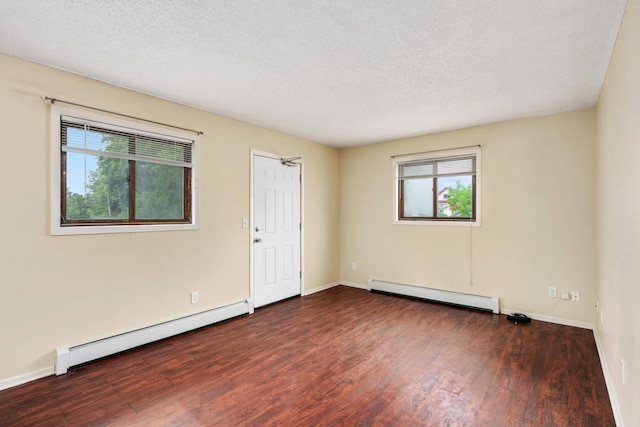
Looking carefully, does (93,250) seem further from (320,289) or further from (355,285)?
(355,285)

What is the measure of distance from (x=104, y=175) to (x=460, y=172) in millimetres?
4252

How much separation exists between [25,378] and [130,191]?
1.67 metres

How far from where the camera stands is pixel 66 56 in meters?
2.35

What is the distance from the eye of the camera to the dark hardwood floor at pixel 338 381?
6.50 feet

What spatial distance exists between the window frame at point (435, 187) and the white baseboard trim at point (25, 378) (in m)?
4.34

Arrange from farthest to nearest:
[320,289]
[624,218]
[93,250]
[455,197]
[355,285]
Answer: [355,285] < [320,289] < [455,197] < [93,250] < [624,218]

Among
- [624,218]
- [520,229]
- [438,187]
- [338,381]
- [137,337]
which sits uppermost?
[438,187]

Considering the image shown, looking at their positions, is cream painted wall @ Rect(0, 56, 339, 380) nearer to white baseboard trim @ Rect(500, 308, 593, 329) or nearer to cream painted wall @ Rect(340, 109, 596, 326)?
cream painted wall @ Rect(340, 109, 596, 326)

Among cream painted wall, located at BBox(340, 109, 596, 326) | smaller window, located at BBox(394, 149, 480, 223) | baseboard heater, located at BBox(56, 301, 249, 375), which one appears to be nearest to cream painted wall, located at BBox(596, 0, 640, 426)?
cream painted wall, located at BBox(340, 109, 596, 326)

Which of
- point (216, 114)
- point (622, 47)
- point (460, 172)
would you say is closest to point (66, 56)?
point (216, 114)

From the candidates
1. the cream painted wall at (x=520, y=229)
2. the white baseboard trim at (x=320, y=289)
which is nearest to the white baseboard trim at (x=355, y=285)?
the white baseboard trim at (x=320, y=289)

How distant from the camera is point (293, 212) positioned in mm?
4820

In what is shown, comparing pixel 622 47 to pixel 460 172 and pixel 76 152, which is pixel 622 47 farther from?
pixel 76 152

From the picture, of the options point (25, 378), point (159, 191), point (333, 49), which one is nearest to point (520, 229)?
point (333, 49)
